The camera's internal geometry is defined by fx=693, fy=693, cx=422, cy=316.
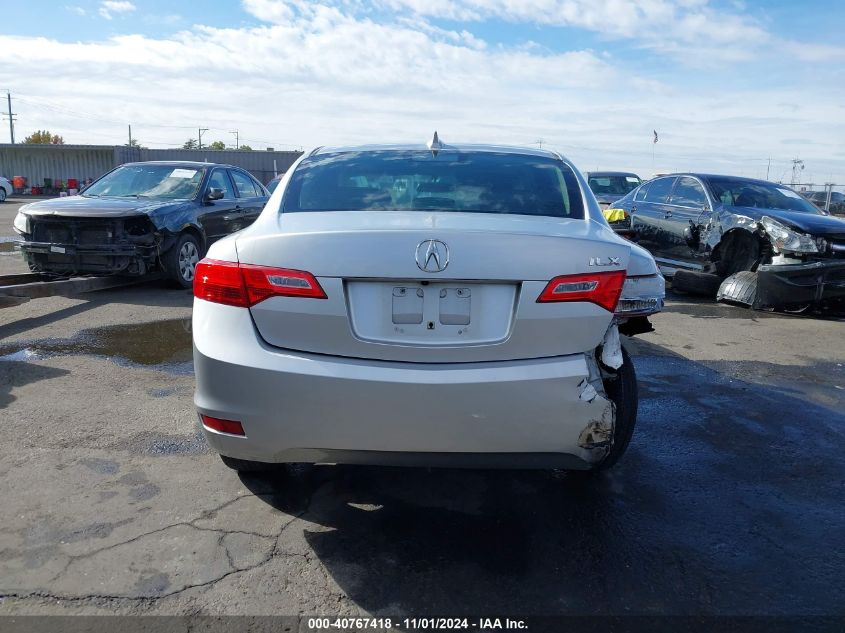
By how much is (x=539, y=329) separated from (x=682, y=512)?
4.36ft

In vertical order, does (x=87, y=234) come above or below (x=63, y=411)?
above

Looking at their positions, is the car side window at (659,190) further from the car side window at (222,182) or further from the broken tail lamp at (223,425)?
the broken tail lamp at (223,425)

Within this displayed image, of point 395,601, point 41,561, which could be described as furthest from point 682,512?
point 41,561

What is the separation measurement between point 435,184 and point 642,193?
28.6 ft

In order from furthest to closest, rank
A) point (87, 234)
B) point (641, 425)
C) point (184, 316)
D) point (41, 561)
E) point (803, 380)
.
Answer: point (87, 234) → point (184, 316) → point (803, 380) → point (641, 425) → point (41, 561)

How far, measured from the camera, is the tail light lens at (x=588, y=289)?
2.64m

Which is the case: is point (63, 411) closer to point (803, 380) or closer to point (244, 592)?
point (244, 592)

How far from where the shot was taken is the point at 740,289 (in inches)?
340

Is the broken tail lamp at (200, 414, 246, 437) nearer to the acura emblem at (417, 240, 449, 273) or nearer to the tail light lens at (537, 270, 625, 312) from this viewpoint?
the acura emblem at (417, 240, 449, 273)

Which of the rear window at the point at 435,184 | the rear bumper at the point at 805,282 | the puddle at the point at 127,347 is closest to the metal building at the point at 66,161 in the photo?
the puddle at the point at 127,347

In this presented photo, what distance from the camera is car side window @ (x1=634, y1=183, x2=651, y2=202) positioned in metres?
11.3

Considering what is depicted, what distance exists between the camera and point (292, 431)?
2666mm

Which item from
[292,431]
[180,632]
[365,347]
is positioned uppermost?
[365,347]

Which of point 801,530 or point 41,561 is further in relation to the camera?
point 801,530
